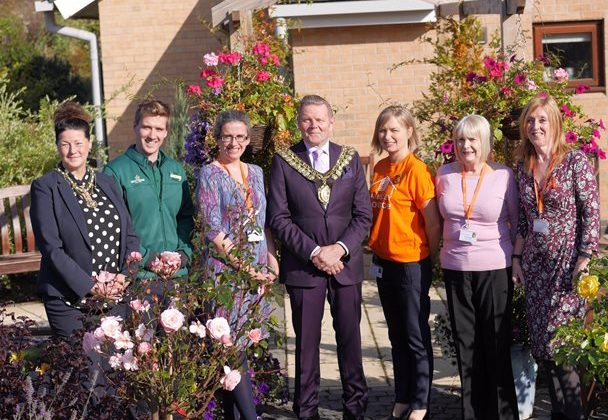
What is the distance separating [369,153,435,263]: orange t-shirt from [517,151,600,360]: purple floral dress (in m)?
0.57

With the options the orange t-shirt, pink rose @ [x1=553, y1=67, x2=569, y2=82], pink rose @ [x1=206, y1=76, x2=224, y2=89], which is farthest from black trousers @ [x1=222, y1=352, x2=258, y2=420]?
pink rose @ [x1=553, y1=67, x2=569, y2=82]

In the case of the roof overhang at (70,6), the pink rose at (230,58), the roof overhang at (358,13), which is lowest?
the pink rose at (230,58)

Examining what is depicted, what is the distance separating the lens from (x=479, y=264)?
559 cm

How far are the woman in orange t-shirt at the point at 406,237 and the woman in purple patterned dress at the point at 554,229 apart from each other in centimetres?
56

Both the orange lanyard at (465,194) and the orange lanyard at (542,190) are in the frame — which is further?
the orange lanyard at (465,194)

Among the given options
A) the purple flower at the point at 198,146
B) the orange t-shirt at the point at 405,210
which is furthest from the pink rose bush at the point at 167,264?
the purple flower at the point at 198,146

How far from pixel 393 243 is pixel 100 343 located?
2.08 m

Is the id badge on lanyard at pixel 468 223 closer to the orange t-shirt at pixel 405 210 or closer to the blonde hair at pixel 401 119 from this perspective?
the orange t-shirt at pixel 405 210

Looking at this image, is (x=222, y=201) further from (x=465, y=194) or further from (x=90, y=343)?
(x=90, y=343)

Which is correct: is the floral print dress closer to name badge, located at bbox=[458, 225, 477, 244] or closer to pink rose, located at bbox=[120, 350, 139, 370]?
name badge, located at bbox=[458, 225, 477, 244]

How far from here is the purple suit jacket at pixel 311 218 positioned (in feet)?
18.9

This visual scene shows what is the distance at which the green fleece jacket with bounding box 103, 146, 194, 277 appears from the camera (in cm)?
548

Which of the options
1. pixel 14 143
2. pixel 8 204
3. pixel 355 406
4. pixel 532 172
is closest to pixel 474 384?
A: pixel 355 406

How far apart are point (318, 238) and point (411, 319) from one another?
2.34 feet
